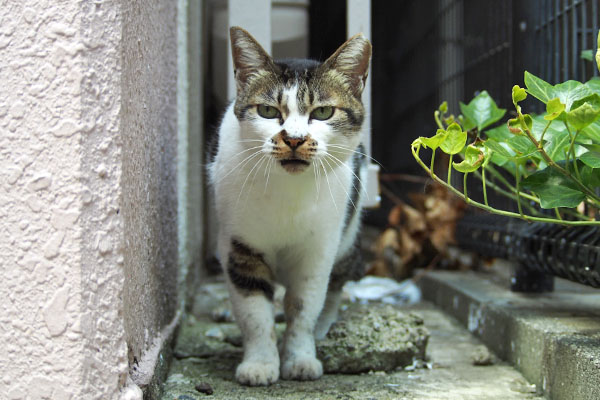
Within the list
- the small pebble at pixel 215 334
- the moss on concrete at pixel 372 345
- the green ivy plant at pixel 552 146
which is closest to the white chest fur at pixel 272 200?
the moss on concrete at pixel 372 345

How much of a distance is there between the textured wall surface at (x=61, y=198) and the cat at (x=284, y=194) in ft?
2.00

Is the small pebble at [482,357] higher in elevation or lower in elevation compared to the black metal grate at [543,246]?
lower

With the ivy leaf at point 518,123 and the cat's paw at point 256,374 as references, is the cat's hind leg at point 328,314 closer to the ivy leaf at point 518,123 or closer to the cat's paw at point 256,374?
the cat's paw at point 256,374

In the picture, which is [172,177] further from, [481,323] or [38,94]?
[481,323]

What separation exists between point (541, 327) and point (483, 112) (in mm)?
690

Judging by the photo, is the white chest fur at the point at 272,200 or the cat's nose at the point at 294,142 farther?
the white chest fur at the point at 272,200

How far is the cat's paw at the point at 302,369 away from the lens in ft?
5.92

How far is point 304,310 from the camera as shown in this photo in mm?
1890

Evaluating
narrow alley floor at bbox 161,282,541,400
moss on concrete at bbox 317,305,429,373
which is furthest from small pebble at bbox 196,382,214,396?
moss on concrete at bbox 317,305,429,373

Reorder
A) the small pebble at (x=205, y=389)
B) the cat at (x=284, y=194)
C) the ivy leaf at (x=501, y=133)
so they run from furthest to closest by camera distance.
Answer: the ivy leaf at (x=501, y=133) → the cat at (x=284, y=194) → the small pebble at (x=205, y=389)

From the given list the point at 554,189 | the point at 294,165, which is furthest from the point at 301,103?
the point at 554,189

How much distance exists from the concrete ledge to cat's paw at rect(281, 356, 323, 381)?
64 centimetres

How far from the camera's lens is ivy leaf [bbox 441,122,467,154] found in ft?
4.61

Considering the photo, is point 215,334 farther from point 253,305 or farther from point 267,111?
point 267,111
